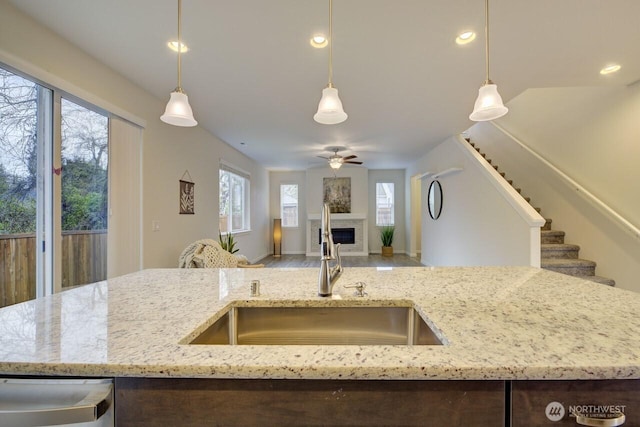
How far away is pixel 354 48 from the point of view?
236 centimetres

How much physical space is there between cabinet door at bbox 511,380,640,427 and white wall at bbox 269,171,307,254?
7.83 metres

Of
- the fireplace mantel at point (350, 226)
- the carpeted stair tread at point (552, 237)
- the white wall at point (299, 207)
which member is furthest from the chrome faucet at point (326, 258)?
the white wall at point (299, 207)

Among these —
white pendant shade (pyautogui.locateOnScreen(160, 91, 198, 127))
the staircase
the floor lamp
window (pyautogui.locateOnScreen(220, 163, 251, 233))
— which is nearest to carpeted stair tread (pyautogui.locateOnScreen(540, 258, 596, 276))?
the staircase

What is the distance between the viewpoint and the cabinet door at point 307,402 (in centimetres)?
57

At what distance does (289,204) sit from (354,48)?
20.8ft

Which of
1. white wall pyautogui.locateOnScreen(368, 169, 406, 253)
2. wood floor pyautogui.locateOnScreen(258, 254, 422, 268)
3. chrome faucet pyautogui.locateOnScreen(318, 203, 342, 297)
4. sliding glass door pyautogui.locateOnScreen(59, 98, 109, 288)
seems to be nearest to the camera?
chrome faucet pyautogui.locateOnScreen(318, 203, 342, 297)

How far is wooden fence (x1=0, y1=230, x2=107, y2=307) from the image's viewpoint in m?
1.92

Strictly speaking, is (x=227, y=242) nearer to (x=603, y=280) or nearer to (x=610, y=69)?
(x=603, y=280)

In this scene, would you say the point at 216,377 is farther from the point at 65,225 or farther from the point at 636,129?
the point at 636,129

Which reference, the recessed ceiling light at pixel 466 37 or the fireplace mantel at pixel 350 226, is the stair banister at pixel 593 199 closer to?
the recessed ceiling light at pixel 466 37

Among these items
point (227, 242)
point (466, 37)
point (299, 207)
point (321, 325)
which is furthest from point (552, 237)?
point (299, 207)

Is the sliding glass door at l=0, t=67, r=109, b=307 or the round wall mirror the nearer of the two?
the sliding glass door at l=0, t=67, r=109, b=307

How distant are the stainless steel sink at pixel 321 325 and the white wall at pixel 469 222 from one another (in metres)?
2.84

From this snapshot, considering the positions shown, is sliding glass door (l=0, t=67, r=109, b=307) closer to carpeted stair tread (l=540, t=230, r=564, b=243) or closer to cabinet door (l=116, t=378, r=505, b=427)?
cabinet door (l=116, t=378, r=505, b=427)
